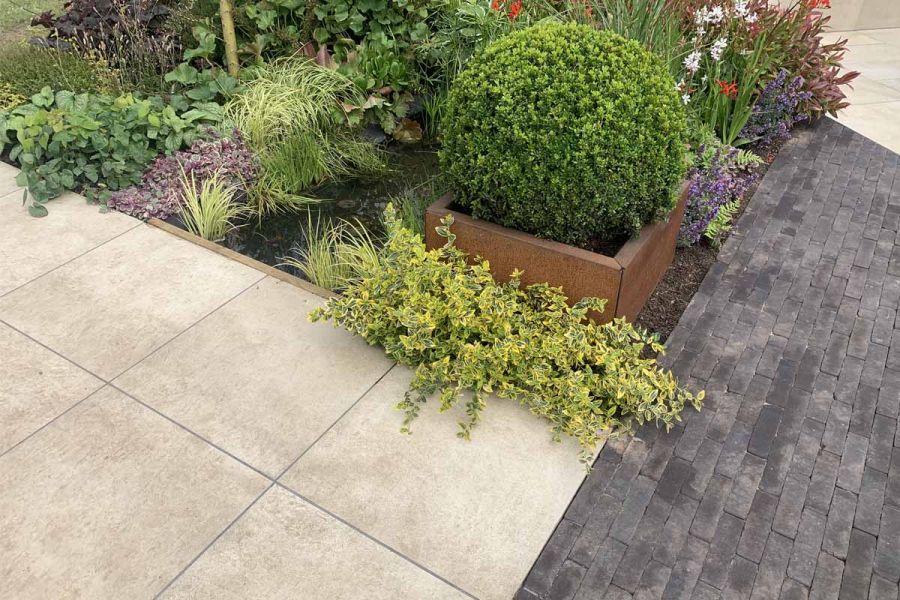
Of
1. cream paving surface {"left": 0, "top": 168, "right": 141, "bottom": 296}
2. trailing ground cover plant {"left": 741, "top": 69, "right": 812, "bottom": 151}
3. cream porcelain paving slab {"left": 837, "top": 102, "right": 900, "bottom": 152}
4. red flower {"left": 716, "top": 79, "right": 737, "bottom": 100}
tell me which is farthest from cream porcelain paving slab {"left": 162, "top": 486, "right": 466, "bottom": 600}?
cream porcelain paving slab {"left": 837, "top": 102, "right": 900, "bottom": 152}

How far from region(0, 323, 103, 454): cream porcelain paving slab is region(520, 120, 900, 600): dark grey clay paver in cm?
201

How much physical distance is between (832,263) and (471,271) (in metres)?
2.05

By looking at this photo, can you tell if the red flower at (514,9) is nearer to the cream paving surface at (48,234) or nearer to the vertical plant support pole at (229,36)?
the vertical plant support pole at (229,36)

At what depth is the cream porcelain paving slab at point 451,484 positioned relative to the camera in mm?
2381

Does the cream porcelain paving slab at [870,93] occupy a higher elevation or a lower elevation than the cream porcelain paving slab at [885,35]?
lower

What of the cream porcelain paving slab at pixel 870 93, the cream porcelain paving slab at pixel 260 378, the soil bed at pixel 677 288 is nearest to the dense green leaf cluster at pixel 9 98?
the cream porcelain paving slab at pixel 260 378

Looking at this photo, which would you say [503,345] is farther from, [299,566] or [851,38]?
[851,38]

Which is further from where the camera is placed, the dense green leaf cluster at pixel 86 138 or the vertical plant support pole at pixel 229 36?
the vertical plant support pole at pixel 229 36

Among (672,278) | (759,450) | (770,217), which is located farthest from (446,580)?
(770,217)

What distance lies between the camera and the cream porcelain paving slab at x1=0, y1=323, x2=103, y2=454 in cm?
282

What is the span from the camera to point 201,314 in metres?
3.42

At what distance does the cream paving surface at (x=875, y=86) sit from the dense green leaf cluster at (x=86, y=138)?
498cm

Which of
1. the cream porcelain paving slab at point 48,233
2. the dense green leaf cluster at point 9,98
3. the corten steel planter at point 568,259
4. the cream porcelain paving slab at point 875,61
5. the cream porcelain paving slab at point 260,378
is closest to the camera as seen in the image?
the cream porcelain paving slab at point 260,378

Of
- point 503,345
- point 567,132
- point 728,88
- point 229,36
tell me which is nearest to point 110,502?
point 503,345
